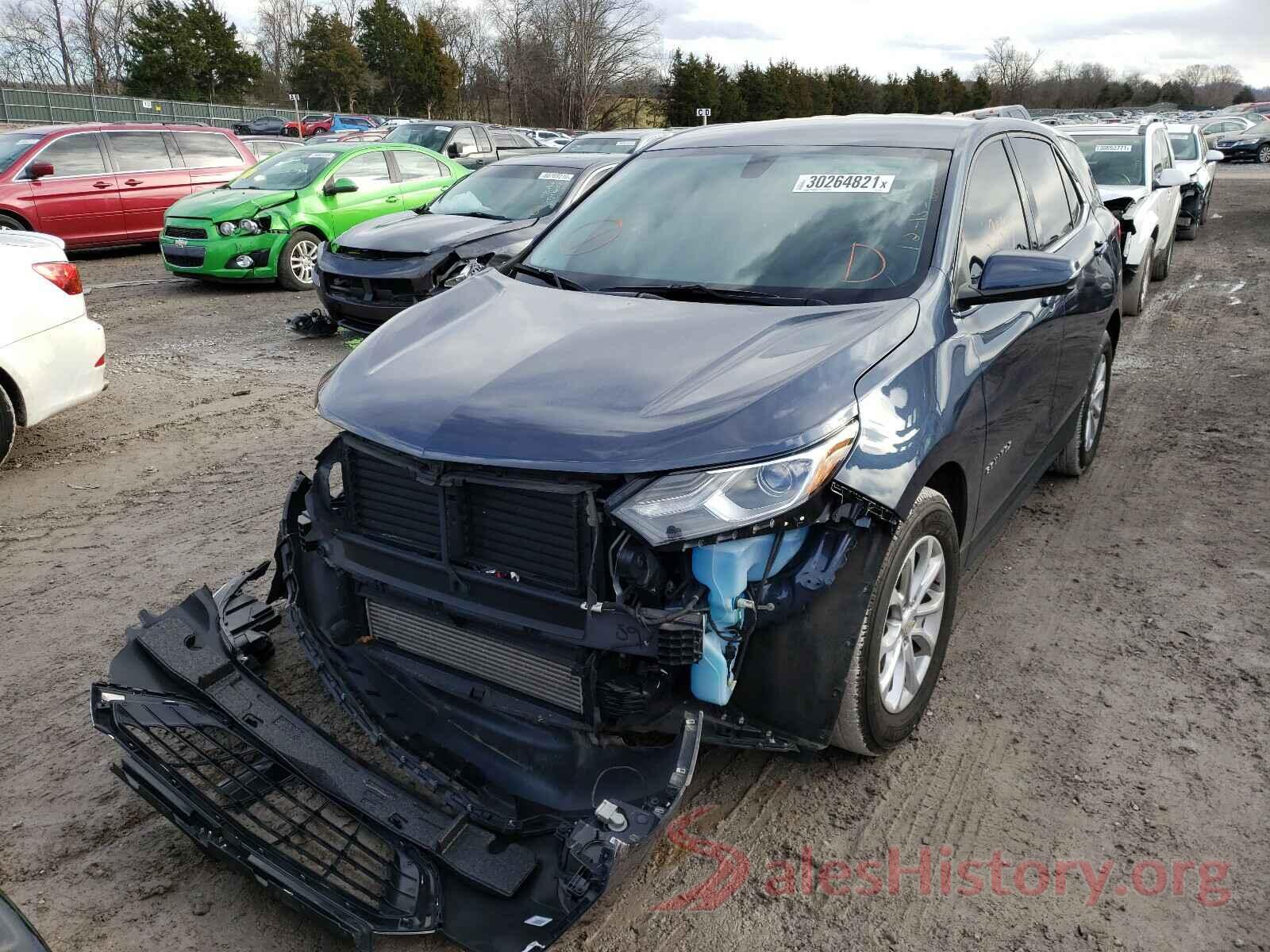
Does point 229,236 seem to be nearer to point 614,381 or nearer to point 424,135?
point 424,135

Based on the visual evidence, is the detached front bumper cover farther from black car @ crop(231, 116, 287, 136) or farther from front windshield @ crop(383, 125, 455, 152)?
black car @ crop(231, 116, 287, 136)

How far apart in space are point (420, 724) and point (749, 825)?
0.98m

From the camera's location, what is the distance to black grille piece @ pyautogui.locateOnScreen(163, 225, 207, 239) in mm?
11008

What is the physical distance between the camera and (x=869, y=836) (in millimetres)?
2789

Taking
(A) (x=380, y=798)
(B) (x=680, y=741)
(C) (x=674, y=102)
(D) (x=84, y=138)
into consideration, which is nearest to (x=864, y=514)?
(B) (x=680, y=741)

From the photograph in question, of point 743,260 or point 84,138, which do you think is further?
point 84,138

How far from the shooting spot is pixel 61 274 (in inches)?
229

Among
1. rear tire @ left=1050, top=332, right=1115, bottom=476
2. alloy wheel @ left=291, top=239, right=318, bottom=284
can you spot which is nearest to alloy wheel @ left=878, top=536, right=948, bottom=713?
rear tire @ left=1050, top=332, right=1115, bottom=476

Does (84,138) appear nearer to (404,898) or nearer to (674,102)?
(404,898)

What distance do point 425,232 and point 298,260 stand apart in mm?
3470

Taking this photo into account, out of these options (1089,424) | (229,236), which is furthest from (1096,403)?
(229,236)

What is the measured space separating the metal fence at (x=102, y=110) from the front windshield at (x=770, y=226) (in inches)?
1690

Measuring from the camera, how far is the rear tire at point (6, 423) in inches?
218

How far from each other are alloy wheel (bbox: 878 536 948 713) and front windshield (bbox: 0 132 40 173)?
1352 cm
